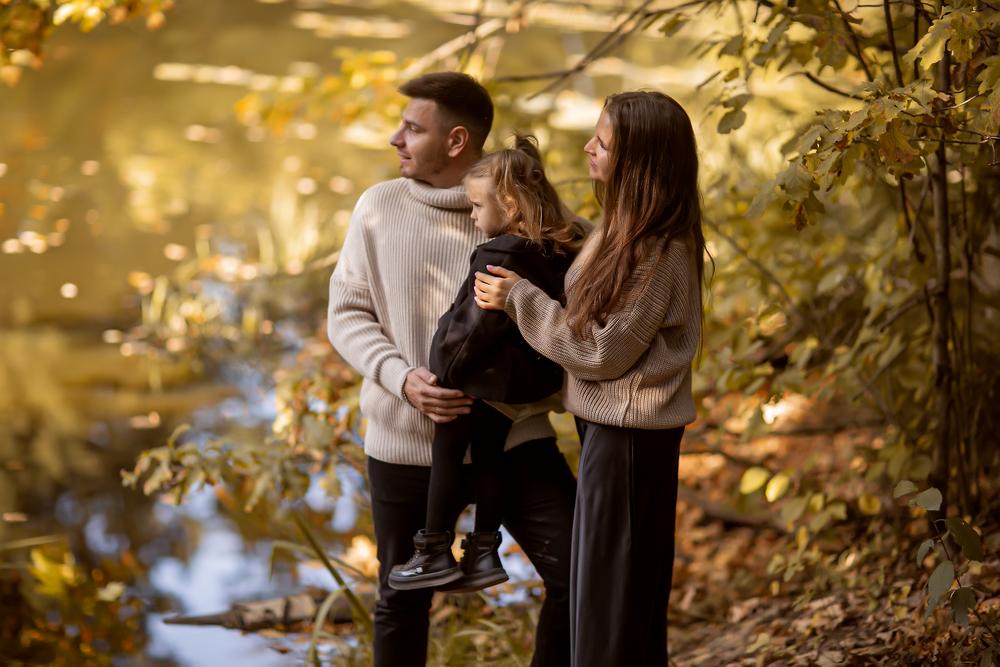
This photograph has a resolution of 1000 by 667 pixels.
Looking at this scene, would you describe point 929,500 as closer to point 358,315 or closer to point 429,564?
point 429,564

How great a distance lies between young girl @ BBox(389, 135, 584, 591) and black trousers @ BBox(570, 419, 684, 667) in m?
0.22

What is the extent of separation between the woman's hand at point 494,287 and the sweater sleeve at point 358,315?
38 cm

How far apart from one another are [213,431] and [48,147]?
595cm

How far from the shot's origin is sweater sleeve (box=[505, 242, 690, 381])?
2.46 m

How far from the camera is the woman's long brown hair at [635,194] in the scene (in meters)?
2.47

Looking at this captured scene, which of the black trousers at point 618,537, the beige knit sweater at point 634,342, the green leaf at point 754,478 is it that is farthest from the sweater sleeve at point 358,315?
the green leaf at point 754,478

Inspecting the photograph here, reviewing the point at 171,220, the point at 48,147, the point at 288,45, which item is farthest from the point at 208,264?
the point at 288,45

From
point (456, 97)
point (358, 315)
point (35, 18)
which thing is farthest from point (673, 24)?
point (35, 18)

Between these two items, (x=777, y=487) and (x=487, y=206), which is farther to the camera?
(x=777, y=487)

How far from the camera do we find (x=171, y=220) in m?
9.44

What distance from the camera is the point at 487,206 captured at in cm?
270

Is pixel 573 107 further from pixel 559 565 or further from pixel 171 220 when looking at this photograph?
pixel 559 565

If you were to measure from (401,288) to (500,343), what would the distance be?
1.31ft

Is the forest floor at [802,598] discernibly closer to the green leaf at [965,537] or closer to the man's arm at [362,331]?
the green leaf at [965,537]
